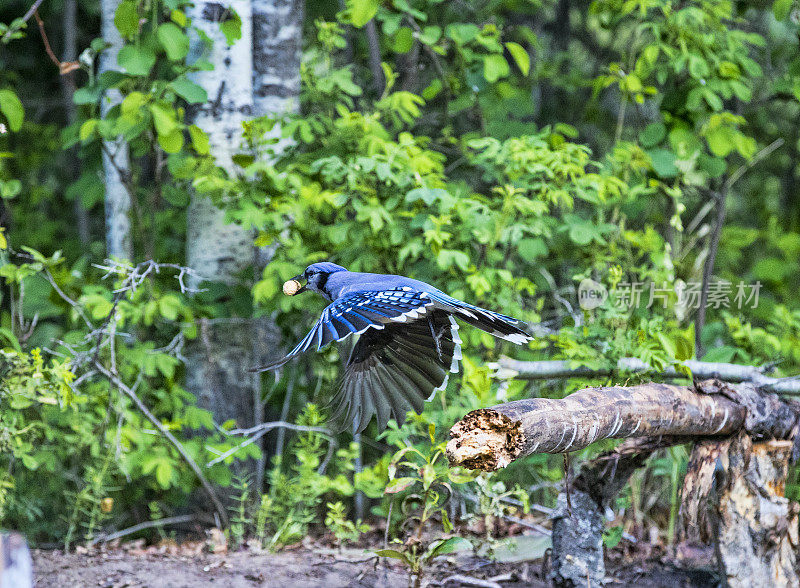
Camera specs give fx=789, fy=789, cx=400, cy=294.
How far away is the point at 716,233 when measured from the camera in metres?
4.17

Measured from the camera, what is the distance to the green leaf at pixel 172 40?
3.25 m

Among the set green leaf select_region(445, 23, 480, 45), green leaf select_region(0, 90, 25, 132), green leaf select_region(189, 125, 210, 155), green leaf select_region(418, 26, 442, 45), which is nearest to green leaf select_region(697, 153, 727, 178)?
green leaf select_region(445, 23, 480, 45)

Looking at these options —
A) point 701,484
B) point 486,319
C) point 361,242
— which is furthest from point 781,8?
point 486,319

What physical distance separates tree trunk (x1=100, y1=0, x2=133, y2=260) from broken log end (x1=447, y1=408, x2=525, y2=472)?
2494 mm

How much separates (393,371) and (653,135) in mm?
2166

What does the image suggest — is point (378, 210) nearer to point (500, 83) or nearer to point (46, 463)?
point (500, 83)

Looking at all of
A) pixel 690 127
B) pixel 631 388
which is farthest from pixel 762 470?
pixel 690 127

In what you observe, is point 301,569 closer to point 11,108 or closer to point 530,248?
point 530,248

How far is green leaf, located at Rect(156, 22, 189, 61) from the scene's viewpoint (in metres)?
3.25

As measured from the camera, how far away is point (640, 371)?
277 centimetres

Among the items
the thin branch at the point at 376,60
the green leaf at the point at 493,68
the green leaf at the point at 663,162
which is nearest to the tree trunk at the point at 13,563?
the green leaf at the point at 493,68

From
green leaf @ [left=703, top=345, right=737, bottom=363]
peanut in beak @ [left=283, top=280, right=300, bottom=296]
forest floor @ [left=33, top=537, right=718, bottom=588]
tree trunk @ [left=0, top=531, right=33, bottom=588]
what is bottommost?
forest floor @ [left=33, top=537, right=718, bottom=588]

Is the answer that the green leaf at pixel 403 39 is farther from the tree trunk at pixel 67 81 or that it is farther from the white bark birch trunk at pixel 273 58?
the tree trunk at pixel 67 81

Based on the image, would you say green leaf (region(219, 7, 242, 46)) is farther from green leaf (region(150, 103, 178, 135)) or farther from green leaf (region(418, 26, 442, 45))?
green leaf (region(418, 26, 442, 45))
